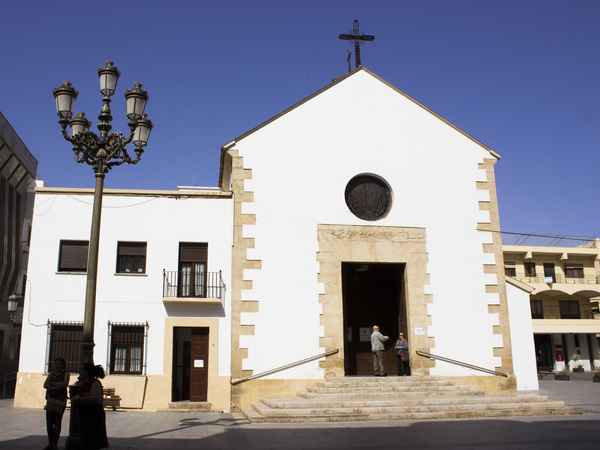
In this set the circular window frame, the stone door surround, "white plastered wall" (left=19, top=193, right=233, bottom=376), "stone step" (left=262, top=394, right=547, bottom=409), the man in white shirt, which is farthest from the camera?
the circular window frame

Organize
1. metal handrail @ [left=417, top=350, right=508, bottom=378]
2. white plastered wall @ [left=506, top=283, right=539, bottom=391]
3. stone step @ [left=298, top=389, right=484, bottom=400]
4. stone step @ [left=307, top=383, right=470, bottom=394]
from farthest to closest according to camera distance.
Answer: white plastered wall @ [left=506, top=283, right=539, bottom=391]
metal handrail @ [left=417, top=350, right=508, bottom=378]
stone step @ [left=307, top=383, right=470, bottom=394]
stone step @ [left=298, top=389, right=484, bottom=400]

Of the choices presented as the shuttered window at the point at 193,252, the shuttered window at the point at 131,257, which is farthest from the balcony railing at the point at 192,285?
the shuttered window at the point at 131,257

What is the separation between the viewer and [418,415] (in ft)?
42.6

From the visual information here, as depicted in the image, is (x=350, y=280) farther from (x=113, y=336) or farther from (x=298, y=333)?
(x=113, y=336)

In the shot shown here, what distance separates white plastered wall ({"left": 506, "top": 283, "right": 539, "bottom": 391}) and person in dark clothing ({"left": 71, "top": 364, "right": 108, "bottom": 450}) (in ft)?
40.2

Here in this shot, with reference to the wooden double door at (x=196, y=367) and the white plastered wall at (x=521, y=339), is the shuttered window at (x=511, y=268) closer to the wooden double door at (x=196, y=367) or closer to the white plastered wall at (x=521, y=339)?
the white plastered wall at (x=521, y=339)

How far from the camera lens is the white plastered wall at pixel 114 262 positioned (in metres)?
15.1

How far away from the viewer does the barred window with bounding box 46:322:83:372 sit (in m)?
15.1

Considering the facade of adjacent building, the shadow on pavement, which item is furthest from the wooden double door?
the facade of adjacent building

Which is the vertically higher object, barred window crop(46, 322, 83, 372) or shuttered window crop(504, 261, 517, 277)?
shuttered window crop(504, 261, 517, 277)

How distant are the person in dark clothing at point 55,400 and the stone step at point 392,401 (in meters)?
5.52

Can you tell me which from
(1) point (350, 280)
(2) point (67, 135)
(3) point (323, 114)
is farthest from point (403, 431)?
(3) point (323, 114)

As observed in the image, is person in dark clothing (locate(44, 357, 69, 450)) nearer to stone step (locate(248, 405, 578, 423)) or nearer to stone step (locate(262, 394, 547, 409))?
stone step (locate(248, 405, 578, 423))

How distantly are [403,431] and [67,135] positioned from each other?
8.33 metres
